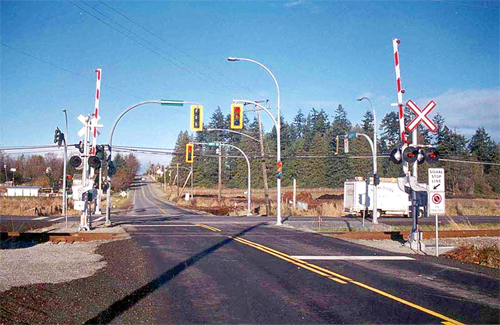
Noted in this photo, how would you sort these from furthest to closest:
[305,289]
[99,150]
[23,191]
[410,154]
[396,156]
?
[23,191] < [99,150] < [396,156] < [410,154] < [305,289]

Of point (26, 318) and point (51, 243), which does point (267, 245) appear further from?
point (26, 318)

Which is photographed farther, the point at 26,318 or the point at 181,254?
the point at 181,254

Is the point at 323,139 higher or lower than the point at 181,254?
higher

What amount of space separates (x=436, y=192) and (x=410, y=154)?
1752 mm

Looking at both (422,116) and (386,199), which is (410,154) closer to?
(422,116)

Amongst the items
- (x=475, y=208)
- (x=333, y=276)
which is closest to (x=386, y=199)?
(x=475, y=208)

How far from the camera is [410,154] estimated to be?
16609mm

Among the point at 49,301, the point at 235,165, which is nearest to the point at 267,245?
the point at 49,301

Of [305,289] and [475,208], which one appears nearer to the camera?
[305,289]

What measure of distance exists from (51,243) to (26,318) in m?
12.0

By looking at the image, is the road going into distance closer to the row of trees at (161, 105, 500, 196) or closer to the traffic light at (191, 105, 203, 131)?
the traffic light at (191, 105, 203, 131)

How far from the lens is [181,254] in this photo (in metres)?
15.3

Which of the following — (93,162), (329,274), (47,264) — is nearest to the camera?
(329,274)

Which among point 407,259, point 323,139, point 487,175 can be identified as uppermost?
point 323,139
